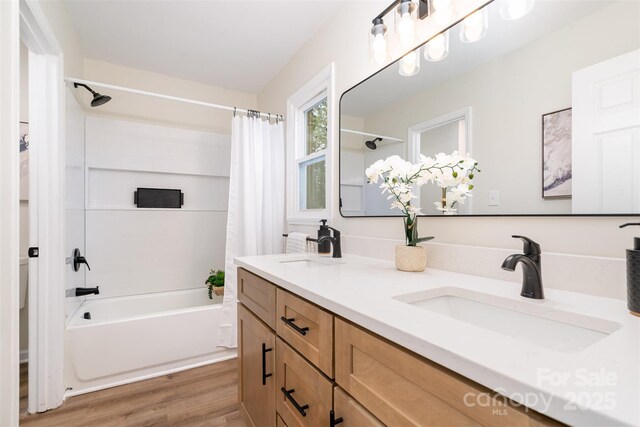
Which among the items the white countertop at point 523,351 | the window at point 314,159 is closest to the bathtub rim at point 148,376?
the window at point 314,159

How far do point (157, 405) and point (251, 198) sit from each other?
1.44 meters

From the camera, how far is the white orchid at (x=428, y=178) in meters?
1.06

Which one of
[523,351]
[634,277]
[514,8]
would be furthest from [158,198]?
[634,277]

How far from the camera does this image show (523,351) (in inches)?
17.7

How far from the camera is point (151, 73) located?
2.73 m

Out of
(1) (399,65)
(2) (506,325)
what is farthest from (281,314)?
(1) (399,65)

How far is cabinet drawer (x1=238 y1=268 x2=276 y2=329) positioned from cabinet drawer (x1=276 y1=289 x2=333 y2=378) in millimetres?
61

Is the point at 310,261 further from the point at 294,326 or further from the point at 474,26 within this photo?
the point at 474,26

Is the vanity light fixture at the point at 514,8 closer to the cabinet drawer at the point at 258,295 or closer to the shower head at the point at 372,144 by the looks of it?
the shower head at the point at 372,144

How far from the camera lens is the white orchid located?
3.47 ft

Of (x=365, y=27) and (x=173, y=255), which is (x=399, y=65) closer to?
(x=365, y=27)

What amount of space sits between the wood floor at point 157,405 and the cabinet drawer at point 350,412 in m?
1.11

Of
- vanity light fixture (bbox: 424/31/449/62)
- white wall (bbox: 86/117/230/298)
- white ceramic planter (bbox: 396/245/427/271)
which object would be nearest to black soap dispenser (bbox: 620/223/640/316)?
white ceramic planter (bbox: 396/245/427/271)

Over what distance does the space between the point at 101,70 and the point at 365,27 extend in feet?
7.83
